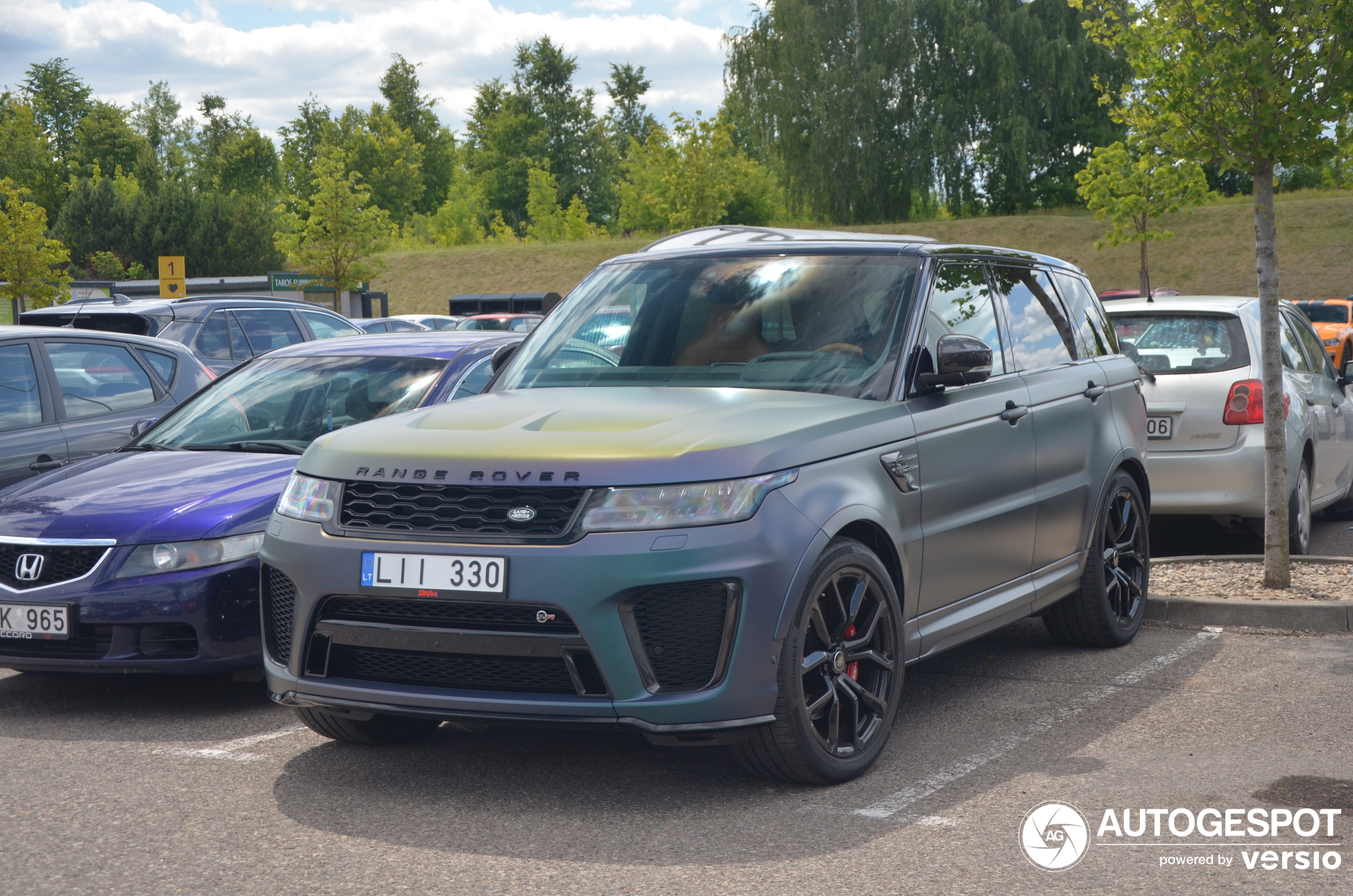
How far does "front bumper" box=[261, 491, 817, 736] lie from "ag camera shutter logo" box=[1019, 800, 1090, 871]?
0.82 metres

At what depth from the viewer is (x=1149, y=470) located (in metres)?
8.46

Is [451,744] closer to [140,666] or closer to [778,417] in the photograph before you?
[140,666]

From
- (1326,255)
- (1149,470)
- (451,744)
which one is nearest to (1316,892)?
(451,744)

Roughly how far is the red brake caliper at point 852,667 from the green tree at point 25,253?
34100 mm

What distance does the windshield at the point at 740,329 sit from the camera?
496 centimetres

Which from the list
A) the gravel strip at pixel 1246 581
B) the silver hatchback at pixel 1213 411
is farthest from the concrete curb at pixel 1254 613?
the silver hatchback at pixel 1213 411

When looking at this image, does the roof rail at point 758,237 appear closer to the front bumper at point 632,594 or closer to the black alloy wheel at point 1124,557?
the black alloy wheel at point 1124,557

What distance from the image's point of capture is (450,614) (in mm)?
4043

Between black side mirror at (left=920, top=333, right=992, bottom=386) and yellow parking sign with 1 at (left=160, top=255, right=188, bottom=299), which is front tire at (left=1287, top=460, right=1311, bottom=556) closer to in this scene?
black side mirror at (left=920, top=333, right=992, bottom=386)

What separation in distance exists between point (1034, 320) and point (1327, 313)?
2849 centimetres

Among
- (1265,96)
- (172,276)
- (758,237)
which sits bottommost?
(758,237)

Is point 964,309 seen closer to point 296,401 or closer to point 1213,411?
point 296,401

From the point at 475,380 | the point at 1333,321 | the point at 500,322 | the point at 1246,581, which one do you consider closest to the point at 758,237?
the point at 475,380

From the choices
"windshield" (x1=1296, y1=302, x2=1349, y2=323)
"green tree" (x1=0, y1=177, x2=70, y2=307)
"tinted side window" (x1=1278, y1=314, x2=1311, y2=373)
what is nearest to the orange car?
"windshield" (x1=1296, y1=302, x2=1349, y2=323)
